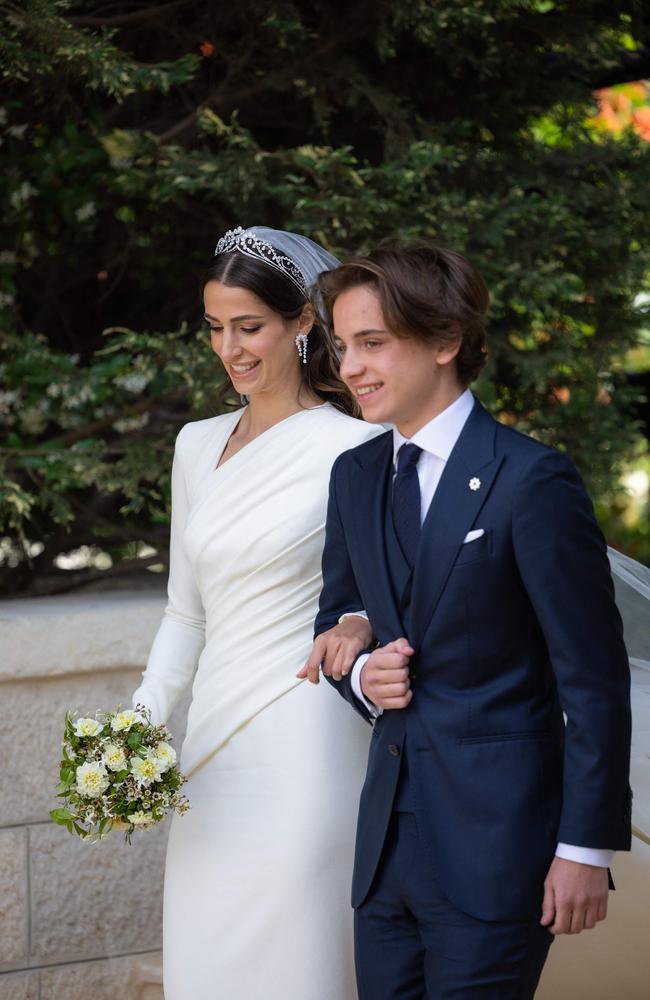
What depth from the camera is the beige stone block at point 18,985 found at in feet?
11.4

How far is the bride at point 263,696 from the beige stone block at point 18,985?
1.17 meters

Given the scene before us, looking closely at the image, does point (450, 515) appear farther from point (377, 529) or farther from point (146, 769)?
point (146, 769)

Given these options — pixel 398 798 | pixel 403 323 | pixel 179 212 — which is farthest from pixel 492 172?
pixel 398 798

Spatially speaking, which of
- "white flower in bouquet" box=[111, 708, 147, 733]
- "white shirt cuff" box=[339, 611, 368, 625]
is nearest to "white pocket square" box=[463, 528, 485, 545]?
"white shirt cuff" box=[339, 611, 368, 625]

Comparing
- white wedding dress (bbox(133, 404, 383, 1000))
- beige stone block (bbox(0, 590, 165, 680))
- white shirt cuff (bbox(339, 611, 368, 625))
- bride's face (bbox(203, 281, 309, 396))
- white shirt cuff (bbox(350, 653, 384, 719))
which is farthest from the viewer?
beige stone block (bbox(0, 590, 165, 680))

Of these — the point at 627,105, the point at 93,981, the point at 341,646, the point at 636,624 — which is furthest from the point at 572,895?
the point at 627,105

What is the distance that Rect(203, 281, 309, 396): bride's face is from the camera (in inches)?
99.5

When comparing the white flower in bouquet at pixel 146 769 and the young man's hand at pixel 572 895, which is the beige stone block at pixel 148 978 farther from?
the young man's hand at pixel 572 895

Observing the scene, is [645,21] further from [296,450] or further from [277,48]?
[296,450]

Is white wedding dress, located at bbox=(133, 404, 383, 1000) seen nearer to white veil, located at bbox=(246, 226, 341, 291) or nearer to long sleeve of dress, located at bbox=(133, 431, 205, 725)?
long sleeve of dress, located at bbox=(133, 431, 205, 725)

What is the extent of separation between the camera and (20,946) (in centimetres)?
349

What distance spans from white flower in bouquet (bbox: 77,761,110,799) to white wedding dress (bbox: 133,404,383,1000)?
1.20 ft

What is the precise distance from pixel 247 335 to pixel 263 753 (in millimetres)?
851

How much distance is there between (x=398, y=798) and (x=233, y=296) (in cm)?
109
